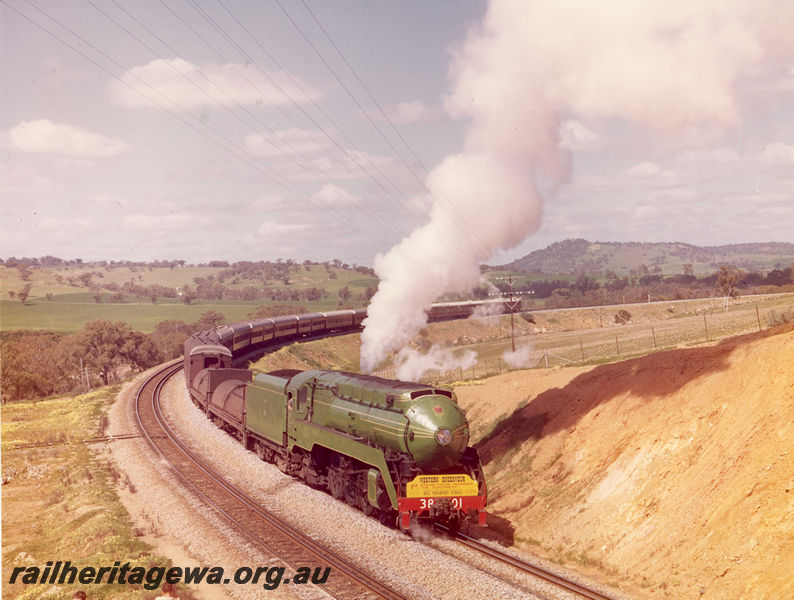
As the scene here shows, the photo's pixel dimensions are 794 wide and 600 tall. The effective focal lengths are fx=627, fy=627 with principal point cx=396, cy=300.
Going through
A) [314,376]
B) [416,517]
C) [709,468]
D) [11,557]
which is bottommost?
[11,557]

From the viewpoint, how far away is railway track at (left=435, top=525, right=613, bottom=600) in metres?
14.3

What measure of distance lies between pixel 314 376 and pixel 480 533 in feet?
30.6

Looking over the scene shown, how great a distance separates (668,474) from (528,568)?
5.06m

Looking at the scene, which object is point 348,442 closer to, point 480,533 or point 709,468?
point 480,533

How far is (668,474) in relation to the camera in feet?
58.2

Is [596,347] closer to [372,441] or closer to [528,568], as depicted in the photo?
[372,441]

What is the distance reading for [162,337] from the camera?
104062mm

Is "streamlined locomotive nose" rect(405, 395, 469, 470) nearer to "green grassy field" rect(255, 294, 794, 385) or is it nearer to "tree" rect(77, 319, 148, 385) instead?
"green grassy field" rect(255, 294, 794, 385)

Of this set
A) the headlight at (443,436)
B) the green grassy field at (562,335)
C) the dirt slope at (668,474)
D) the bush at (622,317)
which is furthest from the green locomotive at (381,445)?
the bush at (622,317)

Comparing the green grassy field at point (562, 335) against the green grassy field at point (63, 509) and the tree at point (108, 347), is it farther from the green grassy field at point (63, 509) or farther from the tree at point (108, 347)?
the tree at point (108, 347)

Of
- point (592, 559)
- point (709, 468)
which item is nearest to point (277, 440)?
point (592, 559)

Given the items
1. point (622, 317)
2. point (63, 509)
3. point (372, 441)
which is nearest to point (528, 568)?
point (372, 441)

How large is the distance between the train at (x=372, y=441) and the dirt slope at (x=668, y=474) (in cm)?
295

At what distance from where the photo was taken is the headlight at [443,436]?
58.8 ft
